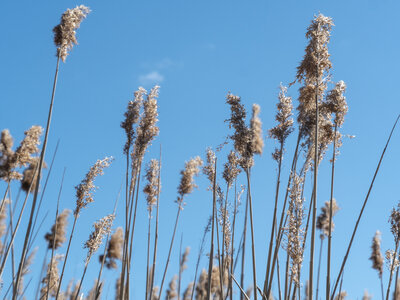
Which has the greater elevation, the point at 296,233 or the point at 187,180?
the point at 187,180

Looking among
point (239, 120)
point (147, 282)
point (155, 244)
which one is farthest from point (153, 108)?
point (147, 282)

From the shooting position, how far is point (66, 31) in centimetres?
273

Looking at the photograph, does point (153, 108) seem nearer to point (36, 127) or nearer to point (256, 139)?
point (256, 139)

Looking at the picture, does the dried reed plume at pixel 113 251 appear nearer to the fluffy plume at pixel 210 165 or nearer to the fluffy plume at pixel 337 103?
the fluffy plume at pixel 210 165

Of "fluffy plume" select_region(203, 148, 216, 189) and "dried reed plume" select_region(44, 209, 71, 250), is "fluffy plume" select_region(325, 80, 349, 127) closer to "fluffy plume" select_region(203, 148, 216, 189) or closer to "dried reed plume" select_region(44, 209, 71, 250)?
"fluffy plume" select_region(203, 148, 216, 189)

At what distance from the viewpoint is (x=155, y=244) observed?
11.1 ft

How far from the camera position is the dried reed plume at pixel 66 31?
8.78 ft

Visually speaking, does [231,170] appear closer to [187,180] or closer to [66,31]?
[187,180]

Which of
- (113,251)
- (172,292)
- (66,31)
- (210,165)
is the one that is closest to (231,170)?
(210,165)

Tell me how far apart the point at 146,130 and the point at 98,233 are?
38.4 inches

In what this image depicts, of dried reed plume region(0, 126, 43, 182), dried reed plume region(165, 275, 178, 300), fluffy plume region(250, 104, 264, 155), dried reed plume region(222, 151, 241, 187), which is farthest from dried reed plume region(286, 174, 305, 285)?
dried reed plume region(165, 275, 178, 300)

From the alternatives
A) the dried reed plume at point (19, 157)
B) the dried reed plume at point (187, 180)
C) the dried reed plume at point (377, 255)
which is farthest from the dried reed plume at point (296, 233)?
the dried reed plume at point (377, 255)

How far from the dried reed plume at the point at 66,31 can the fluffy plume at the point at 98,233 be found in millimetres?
1491

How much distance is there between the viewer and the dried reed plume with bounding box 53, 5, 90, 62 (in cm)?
268
